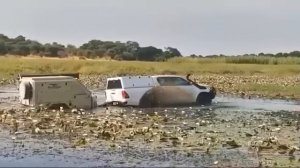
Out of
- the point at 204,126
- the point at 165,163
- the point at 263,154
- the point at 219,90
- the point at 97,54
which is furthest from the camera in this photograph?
the point at 97,54

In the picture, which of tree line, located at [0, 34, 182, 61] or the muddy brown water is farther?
tree line, located at [0, 34, 182, 61]

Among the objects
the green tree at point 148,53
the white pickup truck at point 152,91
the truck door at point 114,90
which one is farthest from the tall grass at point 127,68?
the truck door at point 114,90

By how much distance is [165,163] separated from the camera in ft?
50.1

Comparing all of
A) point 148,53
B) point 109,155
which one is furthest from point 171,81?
point 148,53

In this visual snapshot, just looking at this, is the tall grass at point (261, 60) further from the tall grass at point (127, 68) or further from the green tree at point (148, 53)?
the green tree at point (148, 53)

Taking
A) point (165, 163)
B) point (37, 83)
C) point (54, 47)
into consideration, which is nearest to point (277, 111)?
point (37, 83)

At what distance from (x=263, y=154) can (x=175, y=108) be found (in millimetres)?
15672

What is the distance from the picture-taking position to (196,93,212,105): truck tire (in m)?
34.8

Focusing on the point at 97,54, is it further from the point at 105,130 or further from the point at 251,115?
the point at 105,130

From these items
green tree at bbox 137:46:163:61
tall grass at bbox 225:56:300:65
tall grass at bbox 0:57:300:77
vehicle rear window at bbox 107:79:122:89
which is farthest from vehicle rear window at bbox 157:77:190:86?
green tree at bbox 137:46:163:61

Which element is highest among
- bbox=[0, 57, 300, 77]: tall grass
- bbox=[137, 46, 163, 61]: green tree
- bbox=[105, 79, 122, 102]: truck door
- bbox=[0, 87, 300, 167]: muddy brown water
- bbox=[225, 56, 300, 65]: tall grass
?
bbox=[137, 46, 163, 61]: green tree

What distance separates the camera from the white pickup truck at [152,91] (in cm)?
3247

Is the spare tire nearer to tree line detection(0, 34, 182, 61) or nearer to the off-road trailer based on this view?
the off-road trailer

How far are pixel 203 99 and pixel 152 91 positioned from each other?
132 inches
